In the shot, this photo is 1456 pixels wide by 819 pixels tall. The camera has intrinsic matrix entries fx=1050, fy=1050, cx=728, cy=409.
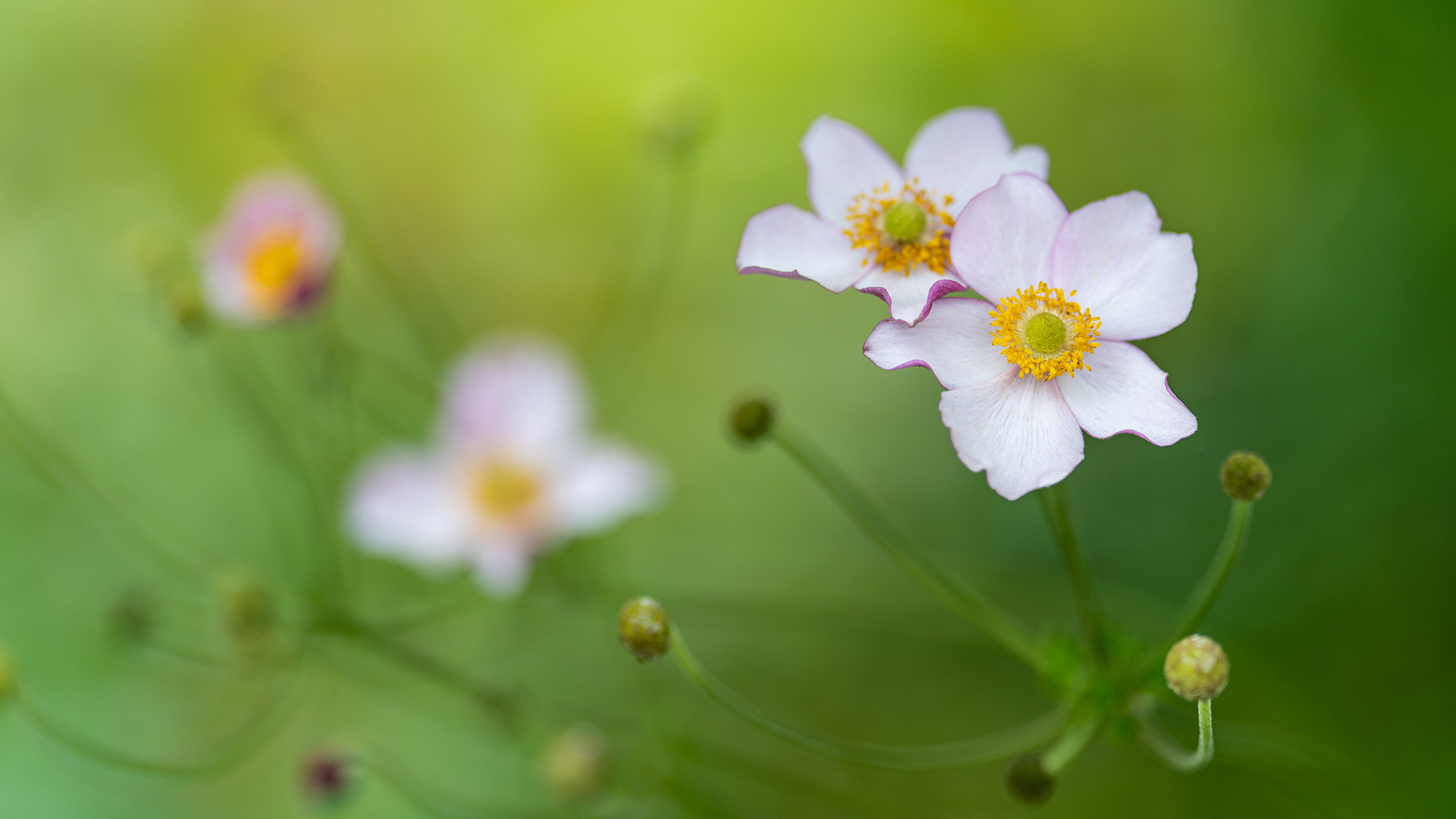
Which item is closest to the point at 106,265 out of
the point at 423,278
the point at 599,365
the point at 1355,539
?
the point at 423,278

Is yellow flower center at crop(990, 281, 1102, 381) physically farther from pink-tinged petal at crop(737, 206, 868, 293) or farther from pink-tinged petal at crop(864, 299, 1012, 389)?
pink-tinged petal at crop(737, 206, 868, 293)

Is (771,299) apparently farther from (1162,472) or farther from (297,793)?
(297,793)

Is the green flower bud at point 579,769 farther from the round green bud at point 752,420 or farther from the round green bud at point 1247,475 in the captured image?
the round green bud at point 1247,475

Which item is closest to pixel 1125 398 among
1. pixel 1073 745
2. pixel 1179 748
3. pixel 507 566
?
pixel 1073 745

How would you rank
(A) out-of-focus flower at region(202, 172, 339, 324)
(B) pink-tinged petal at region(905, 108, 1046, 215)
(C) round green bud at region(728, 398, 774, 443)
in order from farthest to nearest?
(A) out-of-focus flower at region(202, 172, 339, 324) → (C) round green bud at region(728, 398, 774, 443) → (B) pink-tinged petal at region(905, 108, 1046, 215)

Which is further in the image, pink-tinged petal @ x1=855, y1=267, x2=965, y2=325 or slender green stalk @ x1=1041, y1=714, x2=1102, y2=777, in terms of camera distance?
slender green stalk @ x1=1041, y1=714, x2=1102, y2=777

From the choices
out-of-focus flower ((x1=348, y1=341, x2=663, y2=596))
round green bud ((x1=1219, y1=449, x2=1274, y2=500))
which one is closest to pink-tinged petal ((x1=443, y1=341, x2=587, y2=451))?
out-of-focus flower ((x1=348, y1=341, x2=663, y2=596))

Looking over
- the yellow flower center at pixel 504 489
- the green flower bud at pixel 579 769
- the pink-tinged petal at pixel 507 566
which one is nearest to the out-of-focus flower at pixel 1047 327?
the green flower bud at pixel 579 769

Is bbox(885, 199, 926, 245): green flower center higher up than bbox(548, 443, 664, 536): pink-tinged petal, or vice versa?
bbox(548, 443, 664, 536): pink-tinged petal
